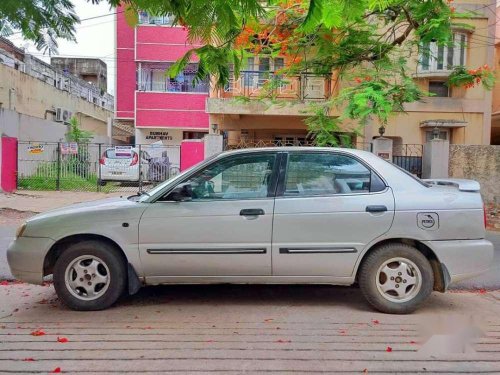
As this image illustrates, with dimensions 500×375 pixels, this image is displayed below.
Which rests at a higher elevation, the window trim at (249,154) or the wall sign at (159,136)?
the wall sign at (159,136)

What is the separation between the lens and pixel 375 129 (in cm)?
1534

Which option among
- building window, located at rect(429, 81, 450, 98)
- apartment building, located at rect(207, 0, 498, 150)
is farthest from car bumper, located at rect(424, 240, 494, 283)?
building window, located at rect(429, 81, 450, 98)

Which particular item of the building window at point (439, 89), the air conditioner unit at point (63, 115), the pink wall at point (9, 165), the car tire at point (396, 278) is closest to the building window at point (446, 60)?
the building window at point (439, 89)

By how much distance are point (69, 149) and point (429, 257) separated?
14.4m

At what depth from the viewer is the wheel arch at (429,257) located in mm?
4820

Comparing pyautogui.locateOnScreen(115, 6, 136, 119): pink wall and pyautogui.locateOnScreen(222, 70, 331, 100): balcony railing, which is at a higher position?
pyautogui.locateOnScreen(115, 6, 136, 119): pink wall

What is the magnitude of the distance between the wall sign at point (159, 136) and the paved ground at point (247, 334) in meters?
19.4

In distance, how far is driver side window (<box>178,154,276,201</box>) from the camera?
4914 millimetres

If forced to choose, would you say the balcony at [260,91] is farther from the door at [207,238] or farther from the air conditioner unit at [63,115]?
the air conditioner unit at [63,115]

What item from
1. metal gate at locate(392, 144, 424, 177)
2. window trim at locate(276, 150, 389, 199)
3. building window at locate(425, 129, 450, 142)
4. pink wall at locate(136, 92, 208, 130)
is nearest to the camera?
window trim at locate(276, 150, 389, 199)

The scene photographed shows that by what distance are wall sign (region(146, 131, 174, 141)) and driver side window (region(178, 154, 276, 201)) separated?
20.1m

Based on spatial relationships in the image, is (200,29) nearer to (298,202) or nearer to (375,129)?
(298,202)

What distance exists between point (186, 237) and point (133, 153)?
13233mm

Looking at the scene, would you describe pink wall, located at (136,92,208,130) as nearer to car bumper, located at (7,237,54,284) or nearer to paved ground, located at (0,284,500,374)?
paved ground, located at (0,284,500,374)
